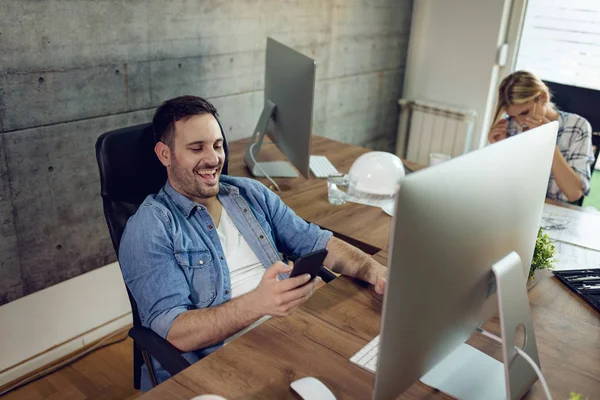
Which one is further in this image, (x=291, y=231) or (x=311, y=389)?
(x=291, y=231)

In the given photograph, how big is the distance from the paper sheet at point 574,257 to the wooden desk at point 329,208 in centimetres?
58

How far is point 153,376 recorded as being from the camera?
4.86 feet

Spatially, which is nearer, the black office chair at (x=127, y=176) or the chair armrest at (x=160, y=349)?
the chair armrest at (x=160, y=349)

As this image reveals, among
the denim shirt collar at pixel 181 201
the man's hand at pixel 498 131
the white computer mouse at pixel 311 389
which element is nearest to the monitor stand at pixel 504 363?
the white computer mouse at pixel 311 389

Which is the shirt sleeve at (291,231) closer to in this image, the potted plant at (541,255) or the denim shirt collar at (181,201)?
the denim shirt collar at (181,201)

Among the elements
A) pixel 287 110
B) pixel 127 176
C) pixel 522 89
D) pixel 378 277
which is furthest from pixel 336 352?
pixel 522 89

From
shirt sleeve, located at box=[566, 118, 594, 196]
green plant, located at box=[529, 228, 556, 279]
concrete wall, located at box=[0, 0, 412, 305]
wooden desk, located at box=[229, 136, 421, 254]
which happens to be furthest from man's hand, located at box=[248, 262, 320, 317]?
shirt sleeve, located at box=[566, 118, 594, 196]

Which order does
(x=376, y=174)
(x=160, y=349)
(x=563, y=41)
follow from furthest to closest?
(x=563, y=41)
(x=376, y=174)
(x=160, y=349)

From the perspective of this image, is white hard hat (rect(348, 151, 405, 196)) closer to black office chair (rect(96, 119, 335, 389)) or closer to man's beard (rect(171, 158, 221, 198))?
black office chair (rect(96, 119, 335, 389))

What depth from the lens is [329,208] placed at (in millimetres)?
2225

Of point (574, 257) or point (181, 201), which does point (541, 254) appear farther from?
point (181, 201)

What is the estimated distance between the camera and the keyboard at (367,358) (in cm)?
127

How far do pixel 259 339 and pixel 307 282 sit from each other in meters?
0.18

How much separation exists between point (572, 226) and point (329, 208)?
93 centimetres
